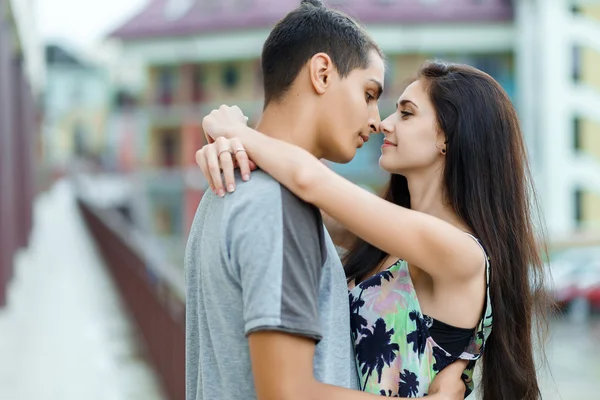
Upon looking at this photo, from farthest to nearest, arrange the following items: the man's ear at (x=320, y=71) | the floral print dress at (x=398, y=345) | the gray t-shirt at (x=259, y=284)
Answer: the floral print dress at (x=398, y=345) → the man's ear at (x=320, y=71) → the gray t-shirt at (x=259, y=284)

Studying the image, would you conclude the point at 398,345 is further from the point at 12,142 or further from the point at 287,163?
the point at 12,142

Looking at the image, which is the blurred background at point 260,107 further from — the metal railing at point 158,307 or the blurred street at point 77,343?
the metal railing at point 158,307

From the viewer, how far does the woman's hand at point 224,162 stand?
6.06 feet

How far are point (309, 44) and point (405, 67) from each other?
2725cm

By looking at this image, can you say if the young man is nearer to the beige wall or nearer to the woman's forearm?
the woman's forearm

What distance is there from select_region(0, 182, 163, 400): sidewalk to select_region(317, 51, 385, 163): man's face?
513 cm

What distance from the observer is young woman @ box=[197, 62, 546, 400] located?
1.95 metres

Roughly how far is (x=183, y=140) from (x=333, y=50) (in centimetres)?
2851

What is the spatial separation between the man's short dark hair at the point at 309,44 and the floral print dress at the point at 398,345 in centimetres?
53

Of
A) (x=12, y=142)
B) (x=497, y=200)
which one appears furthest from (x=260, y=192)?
(x=12, y=142)

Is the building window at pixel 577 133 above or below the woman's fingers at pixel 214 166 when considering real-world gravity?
above

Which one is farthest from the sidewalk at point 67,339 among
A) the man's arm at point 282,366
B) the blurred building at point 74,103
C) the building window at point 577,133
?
the blurred building at point 74,103

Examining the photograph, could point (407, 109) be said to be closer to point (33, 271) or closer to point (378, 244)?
point (378, 244)

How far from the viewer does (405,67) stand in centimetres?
2875
